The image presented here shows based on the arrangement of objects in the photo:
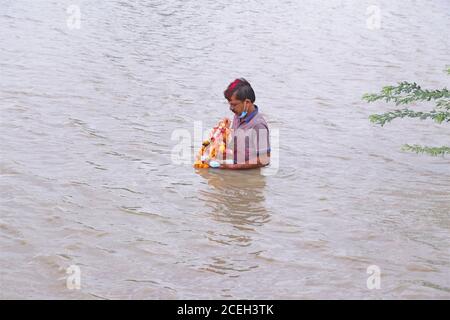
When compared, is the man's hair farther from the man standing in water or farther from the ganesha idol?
the ganesha idol

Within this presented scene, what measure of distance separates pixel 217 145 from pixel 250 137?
381 millimetres

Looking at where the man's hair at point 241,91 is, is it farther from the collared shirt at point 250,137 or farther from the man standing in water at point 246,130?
the collared shirt at point 250,137

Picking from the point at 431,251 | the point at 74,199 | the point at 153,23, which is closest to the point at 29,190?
the point at 74,199

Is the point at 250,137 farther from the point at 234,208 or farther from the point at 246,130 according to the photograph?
the point at 234,208

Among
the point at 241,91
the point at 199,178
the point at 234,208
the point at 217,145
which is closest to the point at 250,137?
the point at 217,145

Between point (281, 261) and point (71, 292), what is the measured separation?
65.2 inches

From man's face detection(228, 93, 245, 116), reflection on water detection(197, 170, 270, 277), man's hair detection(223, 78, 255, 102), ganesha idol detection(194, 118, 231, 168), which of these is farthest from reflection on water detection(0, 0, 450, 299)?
man's hair detection(223, 78, 255, 102)

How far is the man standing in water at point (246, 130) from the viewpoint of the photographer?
7.81 m

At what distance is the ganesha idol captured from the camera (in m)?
8.10

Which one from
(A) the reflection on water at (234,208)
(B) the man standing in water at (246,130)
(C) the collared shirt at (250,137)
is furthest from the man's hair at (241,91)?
(A) the reflection on water at (234,208)

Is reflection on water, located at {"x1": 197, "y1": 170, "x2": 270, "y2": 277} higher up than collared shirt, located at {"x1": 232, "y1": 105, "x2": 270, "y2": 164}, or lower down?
lower down

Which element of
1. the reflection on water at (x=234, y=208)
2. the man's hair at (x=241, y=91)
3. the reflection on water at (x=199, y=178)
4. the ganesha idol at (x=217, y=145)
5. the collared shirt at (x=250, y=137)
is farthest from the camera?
the ganesha idol at (x=217, y=145)

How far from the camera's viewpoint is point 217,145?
26.8 ft
